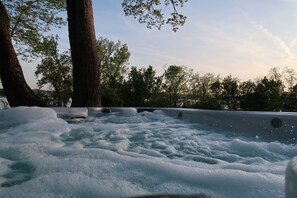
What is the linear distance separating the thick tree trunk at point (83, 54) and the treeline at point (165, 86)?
12.2 ft

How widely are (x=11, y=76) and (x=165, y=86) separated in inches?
413

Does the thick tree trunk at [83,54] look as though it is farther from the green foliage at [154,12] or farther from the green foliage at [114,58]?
the green foliage at [114,58]

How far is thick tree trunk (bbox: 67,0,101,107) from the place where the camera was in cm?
482

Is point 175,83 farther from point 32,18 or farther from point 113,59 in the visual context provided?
point 32,18

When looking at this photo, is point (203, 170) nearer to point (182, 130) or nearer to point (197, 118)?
point (182, 130)

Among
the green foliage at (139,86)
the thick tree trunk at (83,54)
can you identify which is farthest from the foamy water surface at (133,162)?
the green foliage at (139,86)

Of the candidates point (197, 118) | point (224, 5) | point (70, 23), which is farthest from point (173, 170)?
point (224, 5)

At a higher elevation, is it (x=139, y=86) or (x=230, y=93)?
(x=139, y=86)

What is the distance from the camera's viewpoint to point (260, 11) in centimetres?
786

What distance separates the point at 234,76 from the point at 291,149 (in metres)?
10.3

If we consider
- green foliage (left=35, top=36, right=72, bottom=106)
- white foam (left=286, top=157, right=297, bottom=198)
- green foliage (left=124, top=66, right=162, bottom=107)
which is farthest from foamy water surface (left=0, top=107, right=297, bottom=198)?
green foliage (left=35, top=36, right=72, bottom=106)

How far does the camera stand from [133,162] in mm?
1428

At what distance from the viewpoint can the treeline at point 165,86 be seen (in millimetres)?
9977

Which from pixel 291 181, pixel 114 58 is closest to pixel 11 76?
pixel 291 181
